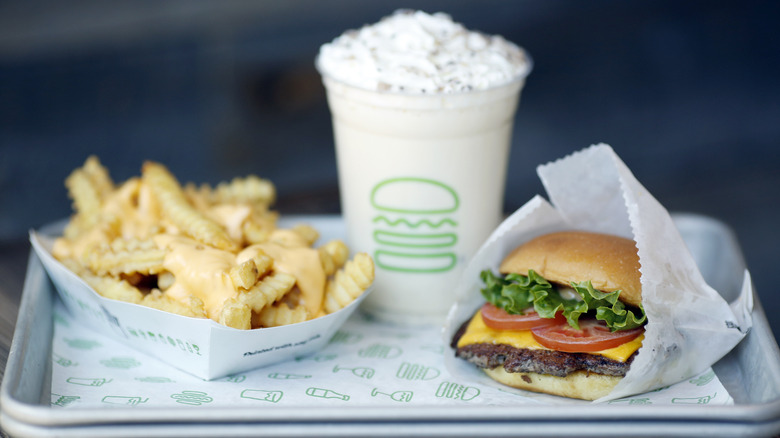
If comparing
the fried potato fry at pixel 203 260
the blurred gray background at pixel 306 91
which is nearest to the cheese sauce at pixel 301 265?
the fried potato fry at pixel 203 260

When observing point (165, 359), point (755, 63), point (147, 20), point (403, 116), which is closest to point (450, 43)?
point (403, 116)

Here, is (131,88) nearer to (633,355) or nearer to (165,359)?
(165,359)

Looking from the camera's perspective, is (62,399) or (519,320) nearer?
(62,399)

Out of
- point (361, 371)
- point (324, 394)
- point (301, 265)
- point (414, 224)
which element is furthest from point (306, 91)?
point (324, 394)

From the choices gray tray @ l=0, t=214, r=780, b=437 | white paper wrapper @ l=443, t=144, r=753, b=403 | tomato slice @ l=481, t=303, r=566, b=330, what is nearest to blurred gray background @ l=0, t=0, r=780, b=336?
white paper wrapper @ l=443, t=144, r=753, b=403

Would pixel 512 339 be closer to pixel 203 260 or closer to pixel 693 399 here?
pixel 693 399

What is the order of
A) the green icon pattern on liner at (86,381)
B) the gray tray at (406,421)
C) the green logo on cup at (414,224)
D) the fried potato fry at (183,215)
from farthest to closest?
the green logo on cup at (414,224) < the fried potato fry at (183,215) < the green icon pattern on liner at (86,381) < the gray tray at (406,421)

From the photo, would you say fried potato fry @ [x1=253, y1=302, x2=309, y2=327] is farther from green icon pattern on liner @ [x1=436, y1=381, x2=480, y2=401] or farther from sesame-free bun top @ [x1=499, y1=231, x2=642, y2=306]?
sesame-free bun top @ [x1=499, y1=231, x2=642, y2=306]

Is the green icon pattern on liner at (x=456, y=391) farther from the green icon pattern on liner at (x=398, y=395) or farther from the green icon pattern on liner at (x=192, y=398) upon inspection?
the green icon pattern on liner at (x=192, y=398)
